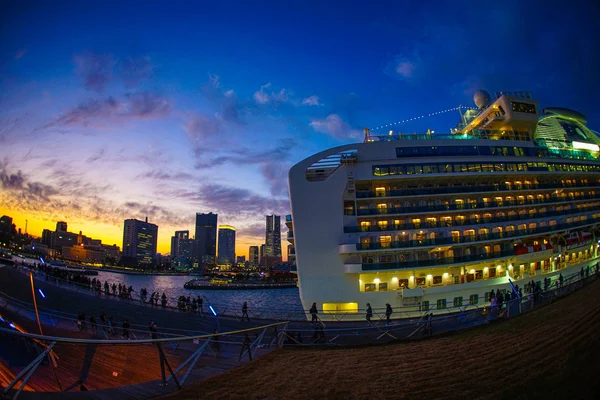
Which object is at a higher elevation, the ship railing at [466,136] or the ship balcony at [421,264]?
the ship railing at [466,136]

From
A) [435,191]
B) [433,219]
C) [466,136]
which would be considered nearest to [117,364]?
[435,191]

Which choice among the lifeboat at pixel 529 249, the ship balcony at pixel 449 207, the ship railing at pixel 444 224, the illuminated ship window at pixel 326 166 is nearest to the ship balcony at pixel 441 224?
the ship railing at pixel 444 224

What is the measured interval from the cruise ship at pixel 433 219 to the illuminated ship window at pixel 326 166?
73mm

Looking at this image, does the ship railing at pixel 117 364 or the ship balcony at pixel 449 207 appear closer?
the ship railing at pixel 117 364

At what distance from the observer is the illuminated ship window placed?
22.6 meters

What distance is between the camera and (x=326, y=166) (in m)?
22.8

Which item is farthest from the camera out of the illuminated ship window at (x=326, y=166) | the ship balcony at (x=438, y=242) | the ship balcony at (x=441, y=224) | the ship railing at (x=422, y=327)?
the illuminated ship window at (x=326, y=166)

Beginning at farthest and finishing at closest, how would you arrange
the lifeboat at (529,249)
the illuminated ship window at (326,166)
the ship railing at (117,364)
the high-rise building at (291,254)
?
the high-rise building at (291,254), the lifeboat at (529,249), the illuminated ship window at (326,166), the ship railing at (117,364)

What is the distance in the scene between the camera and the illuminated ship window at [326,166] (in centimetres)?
2256

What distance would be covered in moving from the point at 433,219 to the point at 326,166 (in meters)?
9.40

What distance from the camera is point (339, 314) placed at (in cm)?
1934

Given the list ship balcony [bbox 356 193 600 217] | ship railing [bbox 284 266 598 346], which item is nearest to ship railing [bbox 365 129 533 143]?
ship balcony [bbox 356 193 600 217]

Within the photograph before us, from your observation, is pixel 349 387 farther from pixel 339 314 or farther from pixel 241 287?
pixel 241 287

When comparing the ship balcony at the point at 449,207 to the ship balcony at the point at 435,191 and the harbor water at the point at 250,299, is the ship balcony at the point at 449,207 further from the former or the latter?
the harbor water at the point at 250,299
